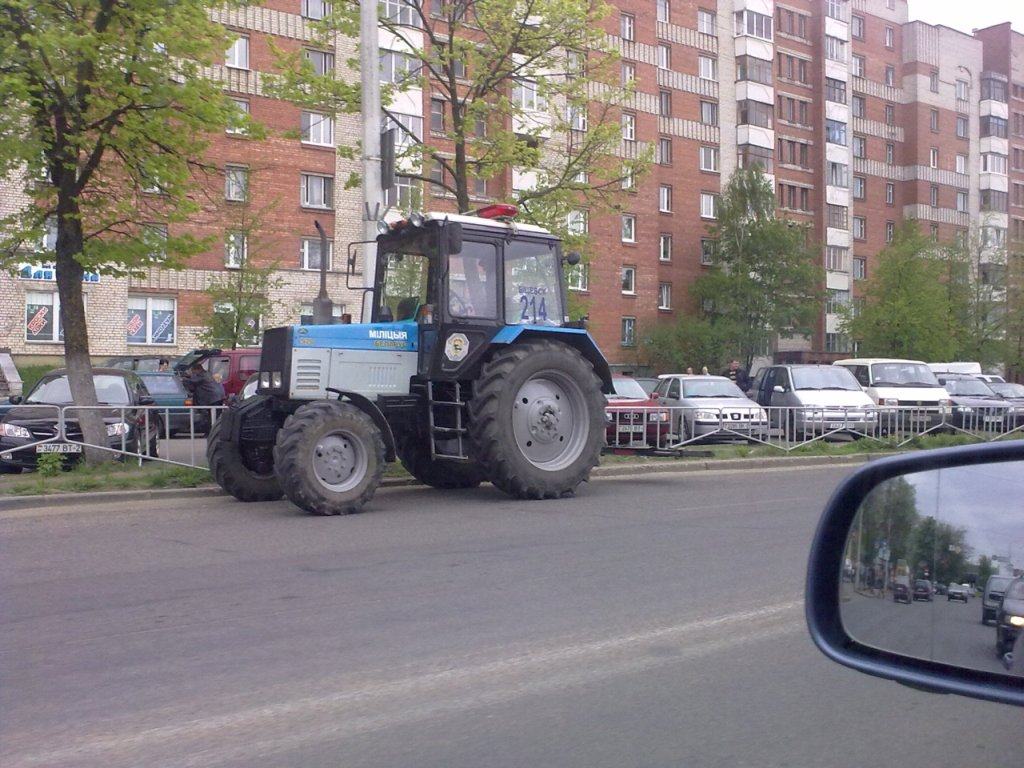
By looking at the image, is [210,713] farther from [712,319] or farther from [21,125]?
[712,319]

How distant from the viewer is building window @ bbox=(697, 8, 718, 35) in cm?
5300

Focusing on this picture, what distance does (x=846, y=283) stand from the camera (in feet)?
199

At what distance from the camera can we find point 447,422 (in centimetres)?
1259

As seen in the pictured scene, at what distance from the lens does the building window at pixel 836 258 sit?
60.0 metres

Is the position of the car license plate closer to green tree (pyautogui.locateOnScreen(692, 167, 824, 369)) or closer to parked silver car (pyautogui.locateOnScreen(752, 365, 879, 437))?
A: parked silver car (pyautogui.locateOnScreen(752, 365, 879, 437))

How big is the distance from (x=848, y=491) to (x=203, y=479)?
12.0m

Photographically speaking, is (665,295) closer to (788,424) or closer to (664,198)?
(664,198)

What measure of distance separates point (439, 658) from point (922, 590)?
375 cm

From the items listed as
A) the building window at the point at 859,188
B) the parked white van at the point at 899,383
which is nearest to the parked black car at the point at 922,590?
the parked white van at the point at 899,383

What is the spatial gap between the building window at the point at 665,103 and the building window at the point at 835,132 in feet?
38.0

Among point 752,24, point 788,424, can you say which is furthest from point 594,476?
point 752,24

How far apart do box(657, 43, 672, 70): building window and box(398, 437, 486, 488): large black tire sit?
4073cm

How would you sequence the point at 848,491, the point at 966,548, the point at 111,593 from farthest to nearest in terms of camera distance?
the point at 111,593, the point at 848,491, the point at 966,548

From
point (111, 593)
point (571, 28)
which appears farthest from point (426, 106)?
point (111, 593)
